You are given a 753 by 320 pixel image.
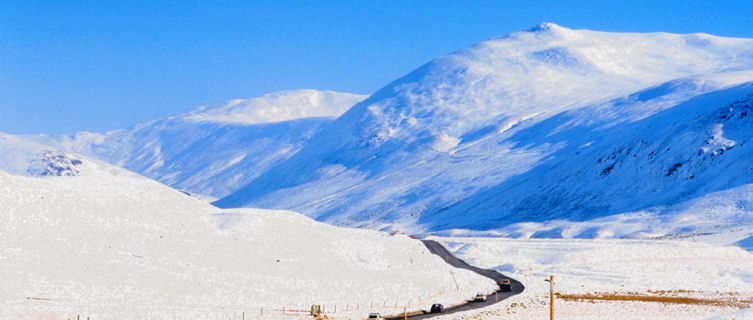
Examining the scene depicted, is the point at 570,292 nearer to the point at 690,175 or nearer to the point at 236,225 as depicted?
the point at 236,225

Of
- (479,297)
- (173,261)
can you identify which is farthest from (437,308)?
(173,261)

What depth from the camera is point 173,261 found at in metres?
66.4

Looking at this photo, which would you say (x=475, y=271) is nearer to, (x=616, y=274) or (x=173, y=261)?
(x=616, y=274)

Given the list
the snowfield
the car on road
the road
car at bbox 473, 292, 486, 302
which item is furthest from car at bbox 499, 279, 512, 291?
the car on road

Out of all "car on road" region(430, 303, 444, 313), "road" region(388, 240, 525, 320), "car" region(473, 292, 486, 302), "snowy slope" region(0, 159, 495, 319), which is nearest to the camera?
"snowy slope" region(0, 159, 495, 319)

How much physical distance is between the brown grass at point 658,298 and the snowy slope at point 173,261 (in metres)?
8.36

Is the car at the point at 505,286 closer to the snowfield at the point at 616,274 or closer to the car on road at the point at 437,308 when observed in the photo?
the snowfield at the point at 616,274

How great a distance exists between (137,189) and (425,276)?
23756 mm

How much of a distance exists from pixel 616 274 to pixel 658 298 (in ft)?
60.3

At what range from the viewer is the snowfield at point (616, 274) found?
60931 millimetres

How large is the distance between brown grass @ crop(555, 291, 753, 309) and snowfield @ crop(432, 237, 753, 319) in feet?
0.48

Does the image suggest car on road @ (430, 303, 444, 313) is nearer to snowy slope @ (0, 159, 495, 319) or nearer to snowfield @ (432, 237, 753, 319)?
snowfield @ (432, 237, 753, 319)

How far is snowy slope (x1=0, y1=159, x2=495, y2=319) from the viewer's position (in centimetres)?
5666

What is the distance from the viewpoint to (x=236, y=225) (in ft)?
252
